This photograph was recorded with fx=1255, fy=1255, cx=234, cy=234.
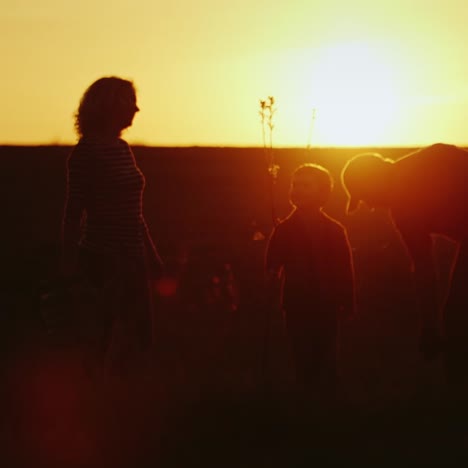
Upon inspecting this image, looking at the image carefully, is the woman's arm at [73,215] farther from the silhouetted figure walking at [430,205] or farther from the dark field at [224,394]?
the silhouetted figure walking at [430,205]

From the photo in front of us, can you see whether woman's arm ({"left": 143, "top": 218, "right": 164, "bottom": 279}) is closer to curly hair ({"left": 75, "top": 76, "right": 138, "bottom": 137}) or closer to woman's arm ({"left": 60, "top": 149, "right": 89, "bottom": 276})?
woman's arm ({"left": 60, "top": 149, "right": 89, "bottom": 276})

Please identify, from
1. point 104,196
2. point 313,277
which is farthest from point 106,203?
point 313,277

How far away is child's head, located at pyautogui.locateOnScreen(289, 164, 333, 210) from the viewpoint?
8.21 metres

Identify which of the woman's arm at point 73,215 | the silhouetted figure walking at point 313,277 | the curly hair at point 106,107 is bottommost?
the silhouetted figure walking at point 313,277

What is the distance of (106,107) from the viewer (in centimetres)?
728

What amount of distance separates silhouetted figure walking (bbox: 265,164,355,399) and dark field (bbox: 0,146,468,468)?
0.79 feet

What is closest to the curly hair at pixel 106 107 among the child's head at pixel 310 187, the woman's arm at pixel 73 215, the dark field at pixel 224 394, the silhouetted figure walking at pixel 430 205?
the woman's arm at pixel 73 215

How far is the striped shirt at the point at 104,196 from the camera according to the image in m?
7.36

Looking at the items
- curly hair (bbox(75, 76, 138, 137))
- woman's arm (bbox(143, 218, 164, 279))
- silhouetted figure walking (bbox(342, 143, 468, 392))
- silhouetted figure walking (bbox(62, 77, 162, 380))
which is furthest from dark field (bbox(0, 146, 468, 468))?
curly hair (bbox(75, 76, 138, 137))

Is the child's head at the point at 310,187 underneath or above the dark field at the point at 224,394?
above

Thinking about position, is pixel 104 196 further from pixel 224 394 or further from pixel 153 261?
pixel 224 394

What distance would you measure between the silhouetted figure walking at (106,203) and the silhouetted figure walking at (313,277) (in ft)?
3.86

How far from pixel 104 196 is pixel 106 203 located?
4cm

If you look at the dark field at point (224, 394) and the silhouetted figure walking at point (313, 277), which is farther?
the silhouetted figure walking at point (313, 277)
